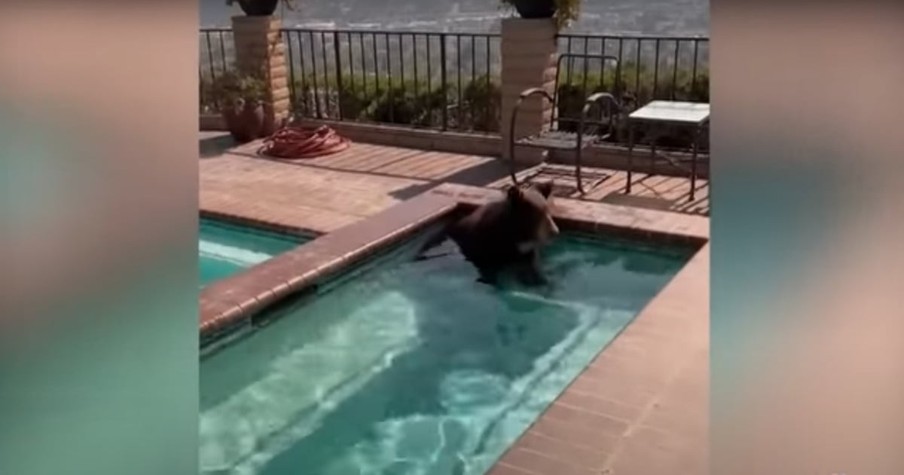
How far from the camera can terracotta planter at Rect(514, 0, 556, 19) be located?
6.59 m

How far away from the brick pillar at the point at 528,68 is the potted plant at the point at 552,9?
46 millimetres

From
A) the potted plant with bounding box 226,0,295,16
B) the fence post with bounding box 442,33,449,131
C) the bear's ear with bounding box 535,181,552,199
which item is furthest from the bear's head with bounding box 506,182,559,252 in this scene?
the potted plant with bounding box 226,0,295,16

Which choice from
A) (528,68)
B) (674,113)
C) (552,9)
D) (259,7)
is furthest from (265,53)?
(674,113)

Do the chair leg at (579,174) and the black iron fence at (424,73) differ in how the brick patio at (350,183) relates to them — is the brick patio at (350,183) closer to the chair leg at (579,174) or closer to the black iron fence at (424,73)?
the chair leg at (579,174)

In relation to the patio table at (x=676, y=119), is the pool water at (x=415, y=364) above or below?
below

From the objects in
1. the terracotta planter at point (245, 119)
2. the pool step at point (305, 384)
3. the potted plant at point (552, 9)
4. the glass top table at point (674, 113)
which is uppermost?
the potted plant at point (552, 9)

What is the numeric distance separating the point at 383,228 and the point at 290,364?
51.6 inches

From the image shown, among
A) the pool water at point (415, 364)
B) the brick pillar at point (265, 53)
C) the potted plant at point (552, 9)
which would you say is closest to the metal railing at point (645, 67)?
the potted plant at point (552, 9)

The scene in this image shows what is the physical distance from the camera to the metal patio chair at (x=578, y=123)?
5.86 m

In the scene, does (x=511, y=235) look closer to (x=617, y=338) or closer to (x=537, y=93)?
→ (x=617, y=338)

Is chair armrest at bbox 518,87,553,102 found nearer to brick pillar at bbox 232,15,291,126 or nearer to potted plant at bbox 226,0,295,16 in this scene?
brick pillar at bbox 232,15,291,126

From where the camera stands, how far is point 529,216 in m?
4.95
